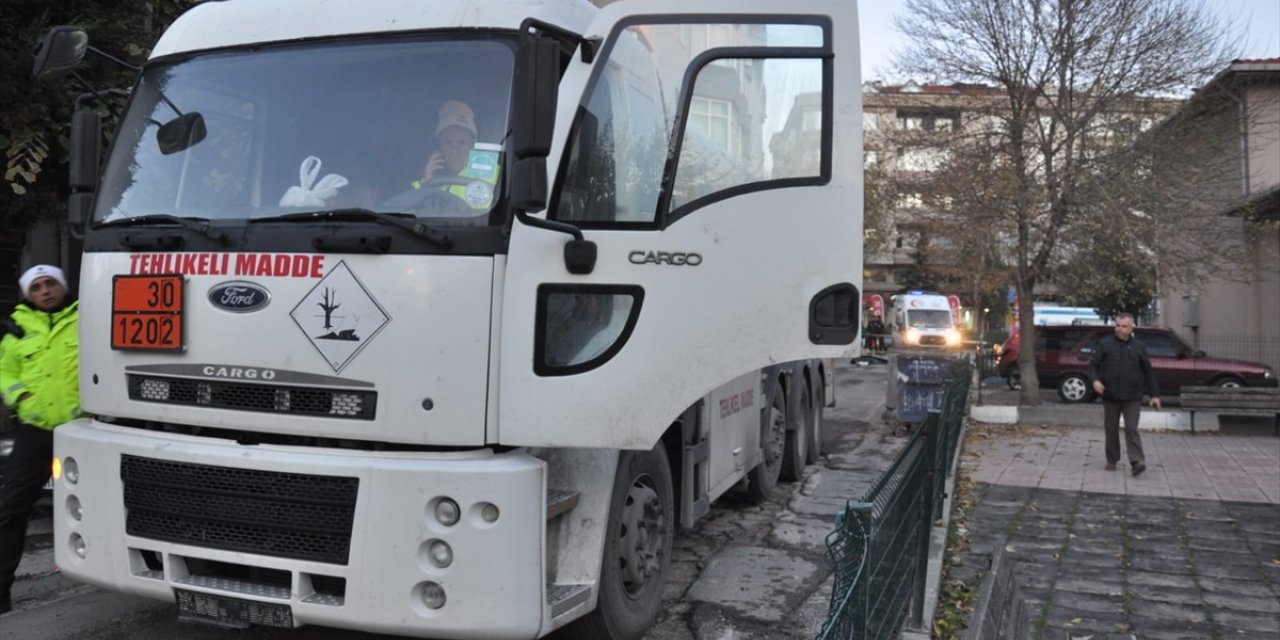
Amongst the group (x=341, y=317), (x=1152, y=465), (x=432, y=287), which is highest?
(x=432, y=287)

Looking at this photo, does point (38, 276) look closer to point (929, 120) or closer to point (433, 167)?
point (433, 167)

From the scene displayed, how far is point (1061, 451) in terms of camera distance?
1191cm

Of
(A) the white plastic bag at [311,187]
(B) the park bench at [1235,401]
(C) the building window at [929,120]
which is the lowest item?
(B) the park bench at [1235,401]

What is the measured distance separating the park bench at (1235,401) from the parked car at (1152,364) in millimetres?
4161

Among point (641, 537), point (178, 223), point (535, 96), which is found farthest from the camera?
point (641, 537)

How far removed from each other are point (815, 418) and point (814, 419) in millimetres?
59

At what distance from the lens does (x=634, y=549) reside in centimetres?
437

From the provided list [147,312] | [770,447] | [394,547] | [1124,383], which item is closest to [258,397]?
[147,312]

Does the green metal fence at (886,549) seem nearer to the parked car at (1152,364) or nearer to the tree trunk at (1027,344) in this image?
the tree trunk at (1027,344)

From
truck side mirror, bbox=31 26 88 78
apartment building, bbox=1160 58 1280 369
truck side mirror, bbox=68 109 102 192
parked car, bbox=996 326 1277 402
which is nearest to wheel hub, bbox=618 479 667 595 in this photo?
truck side mirror, bbox=68 109 102 192

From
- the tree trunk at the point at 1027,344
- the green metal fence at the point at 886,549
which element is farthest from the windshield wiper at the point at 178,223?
the tree trunk at the point at 1027,344

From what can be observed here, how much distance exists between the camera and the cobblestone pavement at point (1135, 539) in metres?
5.63

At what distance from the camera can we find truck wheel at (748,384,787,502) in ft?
24.1

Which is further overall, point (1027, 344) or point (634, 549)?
point (1027, 344)
